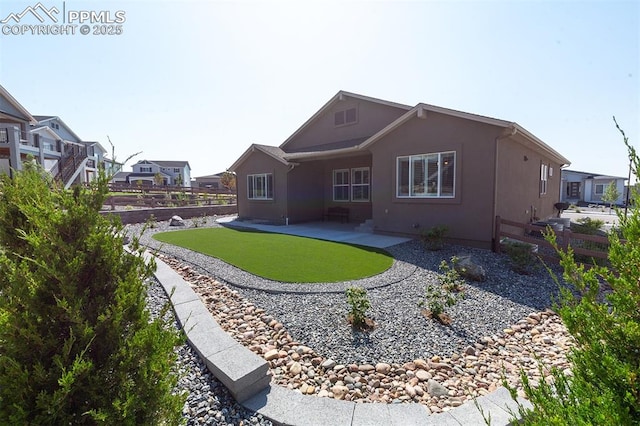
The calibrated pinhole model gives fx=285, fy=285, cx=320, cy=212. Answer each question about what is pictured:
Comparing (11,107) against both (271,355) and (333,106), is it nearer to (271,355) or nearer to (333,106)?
(333,106)

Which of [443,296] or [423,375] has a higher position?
[443,296]

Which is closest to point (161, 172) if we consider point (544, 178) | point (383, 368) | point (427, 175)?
point (427, 175)

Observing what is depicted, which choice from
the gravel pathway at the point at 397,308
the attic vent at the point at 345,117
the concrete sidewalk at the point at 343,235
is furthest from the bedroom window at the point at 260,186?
the gravel pathway at the point at 397,308

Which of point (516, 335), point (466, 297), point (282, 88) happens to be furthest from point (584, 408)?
point (282, 88)

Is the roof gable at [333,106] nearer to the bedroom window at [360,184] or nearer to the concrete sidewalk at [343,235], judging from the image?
the bedroom window at [360,184]

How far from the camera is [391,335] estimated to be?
397 centimetres

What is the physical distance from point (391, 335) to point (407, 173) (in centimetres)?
726

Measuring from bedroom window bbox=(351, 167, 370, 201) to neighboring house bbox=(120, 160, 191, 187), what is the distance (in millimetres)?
44395

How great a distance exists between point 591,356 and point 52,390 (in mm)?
2685

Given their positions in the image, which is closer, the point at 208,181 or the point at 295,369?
the point at 295,369

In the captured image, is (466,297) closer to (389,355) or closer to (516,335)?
(516,335)

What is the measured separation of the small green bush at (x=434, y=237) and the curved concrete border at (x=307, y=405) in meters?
5.88

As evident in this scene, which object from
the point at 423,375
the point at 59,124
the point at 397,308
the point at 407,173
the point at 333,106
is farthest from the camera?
the point at 59,124

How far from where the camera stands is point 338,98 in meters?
14.6
